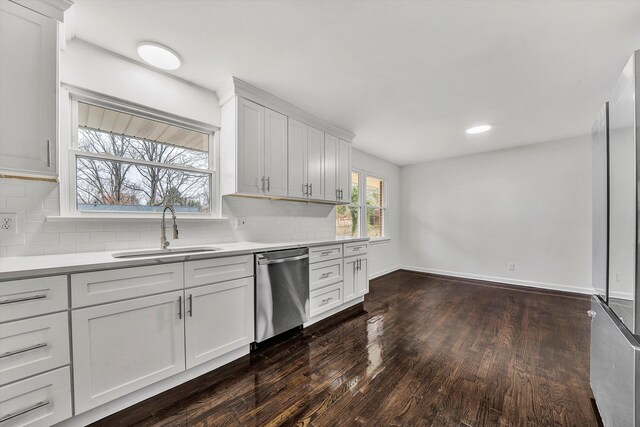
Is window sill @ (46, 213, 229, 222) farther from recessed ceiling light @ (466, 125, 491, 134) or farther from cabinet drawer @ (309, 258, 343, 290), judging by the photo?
recessed ceiling light @ (466, 125, 491, 134)

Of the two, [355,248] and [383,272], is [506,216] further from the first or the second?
[355,248]

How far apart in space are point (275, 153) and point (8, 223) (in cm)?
205

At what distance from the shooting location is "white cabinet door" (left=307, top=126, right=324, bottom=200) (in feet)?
10.5

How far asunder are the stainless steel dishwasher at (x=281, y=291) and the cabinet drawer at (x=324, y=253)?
107 millimetres

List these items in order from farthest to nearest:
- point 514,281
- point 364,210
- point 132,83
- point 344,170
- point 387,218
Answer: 1. point 387,218
2. point 364,210
3. point 514,281
4. point 344,170
5. point 132,83

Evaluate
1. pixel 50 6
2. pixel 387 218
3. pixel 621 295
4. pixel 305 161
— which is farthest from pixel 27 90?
pixel 387 218

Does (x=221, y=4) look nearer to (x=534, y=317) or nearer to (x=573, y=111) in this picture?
(x=573, y=111)

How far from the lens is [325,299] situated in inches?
118

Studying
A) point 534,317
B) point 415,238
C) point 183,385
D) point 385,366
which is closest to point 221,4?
point 183,385

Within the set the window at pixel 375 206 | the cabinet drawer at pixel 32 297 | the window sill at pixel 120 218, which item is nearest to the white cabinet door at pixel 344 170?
the window at pixel 375 206

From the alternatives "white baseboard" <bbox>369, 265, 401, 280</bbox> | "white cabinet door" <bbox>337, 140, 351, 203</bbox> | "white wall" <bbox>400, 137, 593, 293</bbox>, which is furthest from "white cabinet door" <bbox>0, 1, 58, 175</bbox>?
"white wall" <bbox>400, 137, 593, 293</bbox>

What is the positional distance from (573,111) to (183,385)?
15.8 feet

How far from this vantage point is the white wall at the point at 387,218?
16.1 ft

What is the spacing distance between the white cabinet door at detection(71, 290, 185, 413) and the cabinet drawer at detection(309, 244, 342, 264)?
1367mm
